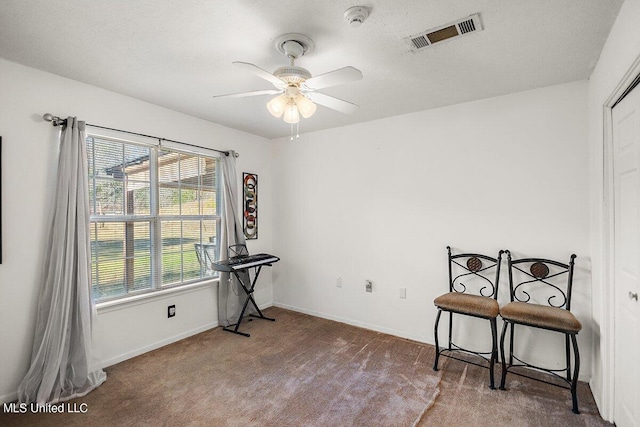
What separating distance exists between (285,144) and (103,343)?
10.1 feet

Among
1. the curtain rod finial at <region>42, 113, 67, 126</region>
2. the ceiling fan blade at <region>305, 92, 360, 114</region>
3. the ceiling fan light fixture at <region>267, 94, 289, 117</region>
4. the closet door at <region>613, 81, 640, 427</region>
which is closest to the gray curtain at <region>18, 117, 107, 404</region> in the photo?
the curtain rod finial at <region>42, 113, 67, 126</region>

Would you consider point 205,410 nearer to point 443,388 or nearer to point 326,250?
point 443,388

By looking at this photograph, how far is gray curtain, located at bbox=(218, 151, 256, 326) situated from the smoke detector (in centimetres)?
251

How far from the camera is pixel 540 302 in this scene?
8.91 ft

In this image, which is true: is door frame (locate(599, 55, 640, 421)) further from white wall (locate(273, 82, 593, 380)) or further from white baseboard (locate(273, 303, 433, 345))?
white baseboard (locate(273, 303, 433, 345))

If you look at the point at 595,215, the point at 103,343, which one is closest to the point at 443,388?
the point at 595,215

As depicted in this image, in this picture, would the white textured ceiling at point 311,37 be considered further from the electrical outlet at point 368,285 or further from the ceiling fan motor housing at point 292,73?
the electrical outlet at point 368,285

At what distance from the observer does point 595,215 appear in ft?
7.67

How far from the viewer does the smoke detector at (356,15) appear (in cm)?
165

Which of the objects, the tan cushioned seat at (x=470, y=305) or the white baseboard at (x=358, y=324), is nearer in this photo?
the tan cushioned seat at (x=470, y=305)

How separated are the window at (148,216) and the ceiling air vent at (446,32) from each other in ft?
8.73

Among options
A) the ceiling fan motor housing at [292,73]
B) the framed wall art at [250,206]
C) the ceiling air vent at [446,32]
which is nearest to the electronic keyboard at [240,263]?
the framed wall art at [250,206]

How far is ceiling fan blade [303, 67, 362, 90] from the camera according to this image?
1730mm

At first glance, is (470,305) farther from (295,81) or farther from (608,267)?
(295,81)
